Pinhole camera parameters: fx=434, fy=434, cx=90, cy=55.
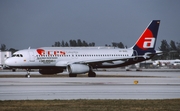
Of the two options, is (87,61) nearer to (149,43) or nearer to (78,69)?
(78,69)

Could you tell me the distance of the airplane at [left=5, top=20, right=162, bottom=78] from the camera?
5556cm

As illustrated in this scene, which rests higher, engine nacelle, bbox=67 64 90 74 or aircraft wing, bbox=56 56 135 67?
aircraft wing, bbox=56 56 135 67

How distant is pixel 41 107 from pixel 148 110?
502cm

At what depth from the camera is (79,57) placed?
2303 inches

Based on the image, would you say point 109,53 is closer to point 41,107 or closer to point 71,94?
point 71,94

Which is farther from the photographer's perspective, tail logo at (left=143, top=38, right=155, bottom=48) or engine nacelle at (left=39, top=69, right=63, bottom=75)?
tail logo at (left=143, top=38, right=155, bottom=48)

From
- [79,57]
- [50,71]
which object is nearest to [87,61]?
[79,57]

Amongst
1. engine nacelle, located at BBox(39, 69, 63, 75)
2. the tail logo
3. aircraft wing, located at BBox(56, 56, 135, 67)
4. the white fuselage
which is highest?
the tail logo

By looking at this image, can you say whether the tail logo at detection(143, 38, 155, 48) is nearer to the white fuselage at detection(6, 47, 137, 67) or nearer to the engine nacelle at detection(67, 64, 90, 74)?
the white fuselage at detection(6, 47, 137, 67)

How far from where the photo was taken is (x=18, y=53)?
2216 inches

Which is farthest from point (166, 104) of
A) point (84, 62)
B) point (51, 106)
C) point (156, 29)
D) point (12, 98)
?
point (156, 29)

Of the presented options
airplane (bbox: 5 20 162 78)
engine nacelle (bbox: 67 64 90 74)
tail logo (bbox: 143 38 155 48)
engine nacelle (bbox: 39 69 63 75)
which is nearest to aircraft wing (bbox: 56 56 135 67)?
airplane (bbox: 5 20 162 78)

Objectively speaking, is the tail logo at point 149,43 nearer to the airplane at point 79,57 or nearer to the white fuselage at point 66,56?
the airplane at point 79,57

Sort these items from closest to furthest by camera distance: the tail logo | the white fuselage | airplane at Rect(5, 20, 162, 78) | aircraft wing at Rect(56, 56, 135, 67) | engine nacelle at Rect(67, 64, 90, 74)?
engine nacelle at Rect(67, 64, 90, 74) → airplane at Rect(5, 20, 162, 78) → the white fuselage → aircraft wing at Rect(56, 56, 135, 67) → the tail logo
